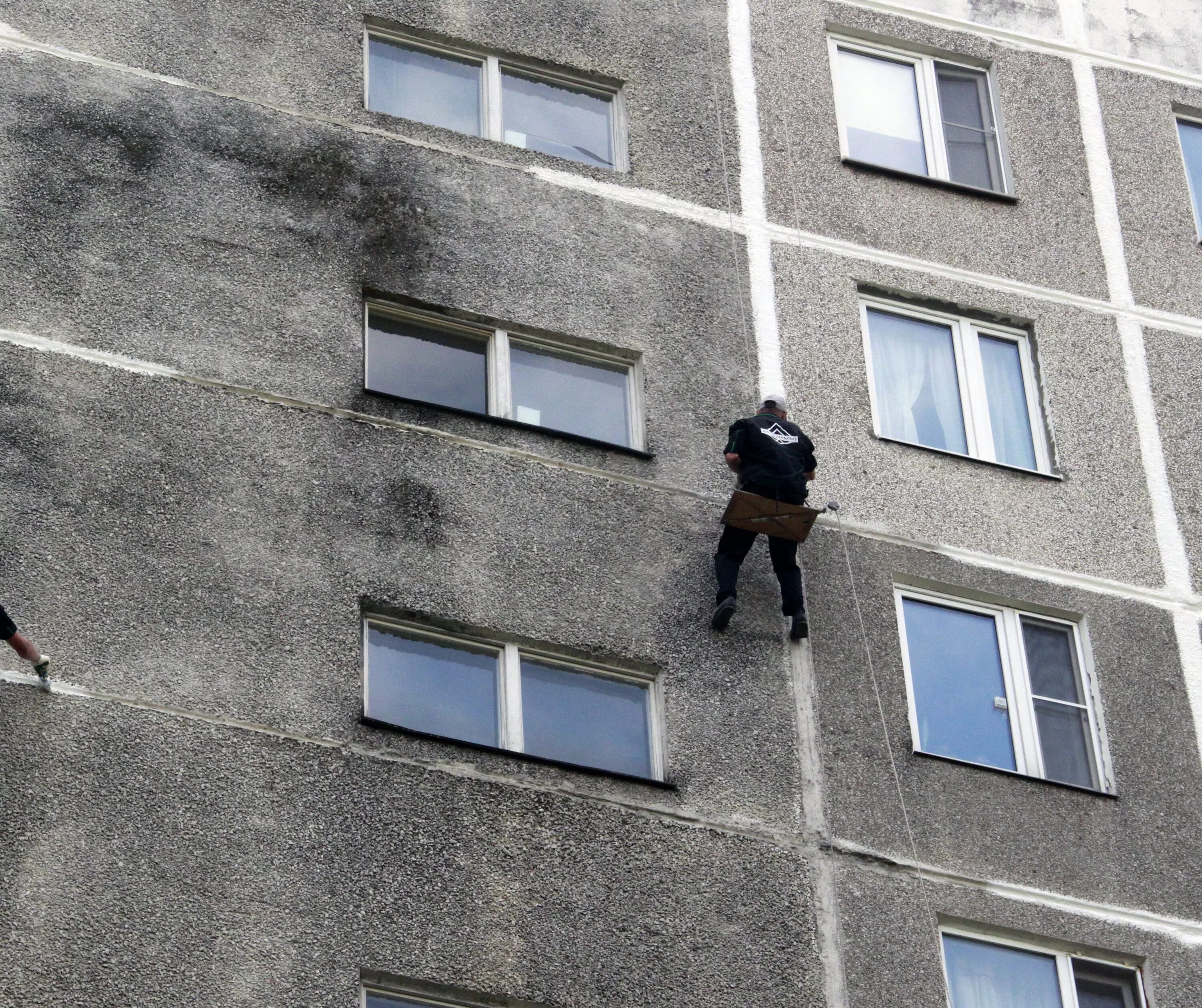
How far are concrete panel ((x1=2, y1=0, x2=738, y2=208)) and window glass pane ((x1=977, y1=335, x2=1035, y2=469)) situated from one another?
2209 mm

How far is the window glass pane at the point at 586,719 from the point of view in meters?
13.1

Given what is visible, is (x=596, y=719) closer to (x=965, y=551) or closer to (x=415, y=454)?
(x=415, y=454)

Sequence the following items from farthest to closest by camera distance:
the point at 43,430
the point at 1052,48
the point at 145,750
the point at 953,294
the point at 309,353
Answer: the point at 1052,48 < the point at 953,294 < the point at 309,353 < the point at 43,430 < the point at 145,750

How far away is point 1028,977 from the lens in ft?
43.0

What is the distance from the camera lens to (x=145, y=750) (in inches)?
472

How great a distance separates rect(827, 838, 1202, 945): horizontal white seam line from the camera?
1309cm

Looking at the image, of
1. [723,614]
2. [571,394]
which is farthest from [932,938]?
[571,394]

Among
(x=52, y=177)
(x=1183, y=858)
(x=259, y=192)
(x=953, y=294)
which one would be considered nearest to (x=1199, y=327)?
(x=953, y=294)

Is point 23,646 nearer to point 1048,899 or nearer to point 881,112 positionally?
point 1048,899

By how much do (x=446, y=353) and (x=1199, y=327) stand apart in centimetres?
568

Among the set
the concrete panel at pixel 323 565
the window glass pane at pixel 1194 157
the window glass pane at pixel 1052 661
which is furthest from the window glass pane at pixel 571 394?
the window glass pane at pixel 1194 157

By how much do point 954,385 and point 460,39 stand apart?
4.31 meters

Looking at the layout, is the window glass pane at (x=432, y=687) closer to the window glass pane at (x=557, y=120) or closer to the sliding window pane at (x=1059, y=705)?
the sliding window pane at (x=1059, y=705)

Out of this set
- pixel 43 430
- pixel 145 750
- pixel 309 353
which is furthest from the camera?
pixel 309 353
